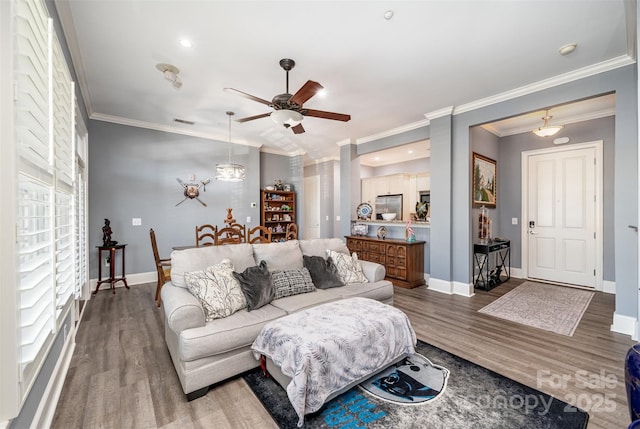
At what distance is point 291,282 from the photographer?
2832 mm

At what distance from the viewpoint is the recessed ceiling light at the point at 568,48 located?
8.80 ft

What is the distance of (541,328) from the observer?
3.01 metres

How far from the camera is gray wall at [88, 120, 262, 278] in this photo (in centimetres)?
454

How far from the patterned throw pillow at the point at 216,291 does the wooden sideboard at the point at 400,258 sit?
3020 millimetres

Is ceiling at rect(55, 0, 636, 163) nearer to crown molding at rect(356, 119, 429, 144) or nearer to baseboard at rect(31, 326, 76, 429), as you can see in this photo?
crown molding at rect(356, 119, 429, 144)

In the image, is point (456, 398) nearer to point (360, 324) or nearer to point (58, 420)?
point (360, 324)

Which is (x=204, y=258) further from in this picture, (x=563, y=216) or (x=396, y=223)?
(x=563, y=216)

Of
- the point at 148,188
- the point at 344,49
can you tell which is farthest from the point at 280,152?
the point at 344,49

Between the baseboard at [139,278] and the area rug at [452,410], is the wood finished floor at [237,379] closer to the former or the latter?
the area rug at [452,410]

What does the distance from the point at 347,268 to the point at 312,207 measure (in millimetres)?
4686

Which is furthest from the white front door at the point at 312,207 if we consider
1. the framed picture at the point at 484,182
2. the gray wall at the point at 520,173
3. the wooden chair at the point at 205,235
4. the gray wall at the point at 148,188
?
the gray wall at the point at 520,173

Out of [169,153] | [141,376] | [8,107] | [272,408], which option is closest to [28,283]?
[8,107]

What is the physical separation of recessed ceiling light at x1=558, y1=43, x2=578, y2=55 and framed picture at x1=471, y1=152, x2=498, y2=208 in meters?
1.85

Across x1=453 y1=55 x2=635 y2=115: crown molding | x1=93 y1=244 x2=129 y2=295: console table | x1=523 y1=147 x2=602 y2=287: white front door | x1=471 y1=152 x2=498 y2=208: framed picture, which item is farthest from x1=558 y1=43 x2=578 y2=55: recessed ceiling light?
x1=93 y1=244 x2=129 y2=295: console table
